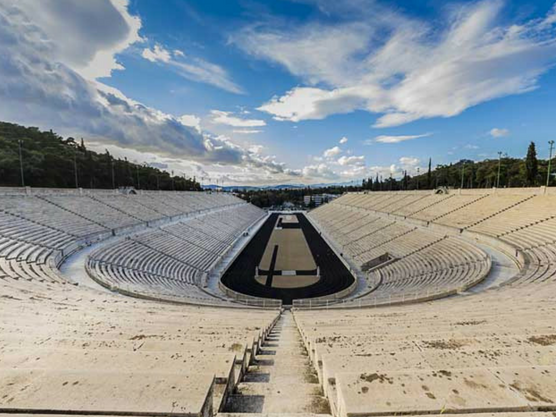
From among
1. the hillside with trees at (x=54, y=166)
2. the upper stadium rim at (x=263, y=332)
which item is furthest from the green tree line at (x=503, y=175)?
the hillside with trees at (x=54, y=166)

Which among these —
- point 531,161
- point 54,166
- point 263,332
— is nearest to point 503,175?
point 531,161

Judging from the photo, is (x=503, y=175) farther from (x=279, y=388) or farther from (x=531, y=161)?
Result: (x=279, y=388)

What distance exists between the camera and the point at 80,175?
5750 cm

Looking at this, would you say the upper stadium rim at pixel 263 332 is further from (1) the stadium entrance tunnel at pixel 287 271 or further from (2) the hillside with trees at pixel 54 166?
(2) the hillside with trees at pixel 54 166

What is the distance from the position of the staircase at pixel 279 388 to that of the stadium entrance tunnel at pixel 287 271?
45.3 feet

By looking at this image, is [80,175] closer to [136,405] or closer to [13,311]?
[13,311]

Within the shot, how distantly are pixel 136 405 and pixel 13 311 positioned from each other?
6642 millimetres

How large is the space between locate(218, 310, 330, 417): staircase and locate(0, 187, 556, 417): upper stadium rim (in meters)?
0.02

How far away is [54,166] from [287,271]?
165 feet

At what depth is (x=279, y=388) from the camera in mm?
3170

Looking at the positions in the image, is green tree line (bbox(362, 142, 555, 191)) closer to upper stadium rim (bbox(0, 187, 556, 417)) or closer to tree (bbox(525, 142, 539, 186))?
tree (bbox(525, 142, 539, 186))

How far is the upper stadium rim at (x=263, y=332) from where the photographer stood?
6.47ft

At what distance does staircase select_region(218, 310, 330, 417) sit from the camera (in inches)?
104

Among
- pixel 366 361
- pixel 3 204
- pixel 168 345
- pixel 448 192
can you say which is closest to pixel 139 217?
pixel 3 204
